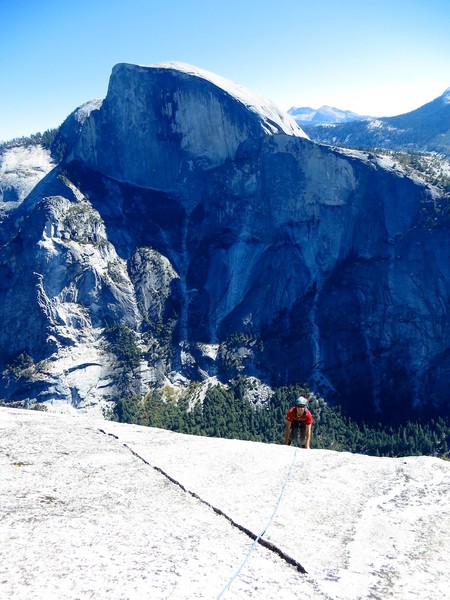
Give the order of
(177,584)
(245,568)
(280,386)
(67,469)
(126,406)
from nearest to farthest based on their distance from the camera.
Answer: (177,584)
(245,568)
(67,469)
(126,406)
(280,386)

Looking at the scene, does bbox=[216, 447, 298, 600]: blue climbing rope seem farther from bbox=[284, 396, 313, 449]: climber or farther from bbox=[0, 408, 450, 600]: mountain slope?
bbox=[284, 396, 313, 449]: climber

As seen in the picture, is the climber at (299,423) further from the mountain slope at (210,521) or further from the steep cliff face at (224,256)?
the steep cliff face at (224,256)

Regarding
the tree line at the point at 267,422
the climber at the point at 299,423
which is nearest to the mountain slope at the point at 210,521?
the climber at the point at 299,423

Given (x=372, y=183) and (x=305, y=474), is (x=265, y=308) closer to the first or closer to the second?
(x=372, y=183)

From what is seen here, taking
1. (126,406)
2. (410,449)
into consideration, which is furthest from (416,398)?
(126,406)

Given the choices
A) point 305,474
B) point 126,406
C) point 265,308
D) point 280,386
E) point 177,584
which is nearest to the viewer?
point 177,584

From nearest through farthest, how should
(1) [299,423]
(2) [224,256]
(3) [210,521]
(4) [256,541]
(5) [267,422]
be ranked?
1. (4) [256,541]
2. (3) [210,521]
3. (1) [299,423]
4. (5) [267,422]
5. (2) [224,256]

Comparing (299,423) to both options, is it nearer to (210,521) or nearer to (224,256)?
(210,521)

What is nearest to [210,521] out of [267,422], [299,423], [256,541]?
[256,541]
